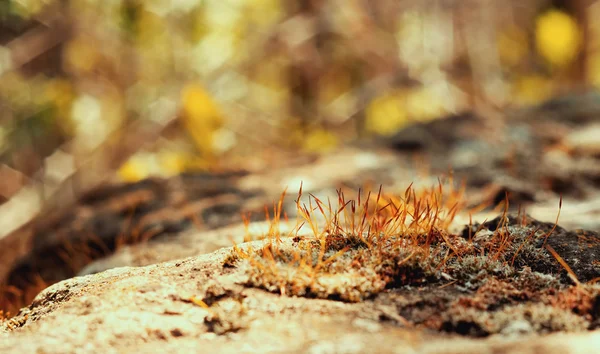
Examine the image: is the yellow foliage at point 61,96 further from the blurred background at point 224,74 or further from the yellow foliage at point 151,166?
the yellow foliage at point 151,166

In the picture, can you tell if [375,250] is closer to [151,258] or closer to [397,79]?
[151,258]

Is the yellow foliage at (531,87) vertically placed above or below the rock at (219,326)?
above

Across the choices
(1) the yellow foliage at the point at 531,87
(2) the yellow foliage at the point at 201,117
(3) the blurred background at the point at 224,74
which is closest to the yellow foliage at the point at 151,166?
(3) the blurred background at the point at 224,74

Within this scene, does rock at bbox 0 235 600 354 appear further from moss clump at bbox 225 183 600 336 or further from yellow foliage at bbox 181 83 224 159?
yellow foliage at bbox 181 83 224 159

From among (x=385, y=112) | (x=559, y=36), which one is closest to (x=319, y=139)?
(x=385, y=112)

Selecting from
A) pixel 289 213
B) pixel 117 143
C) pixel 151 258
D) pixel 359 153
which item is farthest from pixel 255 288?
pixel 117 143

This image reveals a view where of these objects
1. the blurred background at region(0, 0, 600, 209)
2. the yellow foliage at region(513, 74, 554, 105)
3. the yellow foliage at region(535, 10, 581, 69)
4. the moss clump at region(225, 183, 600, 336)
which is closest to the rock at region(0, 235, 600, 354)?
the moss clump at region(225, 183, 600, 336)
